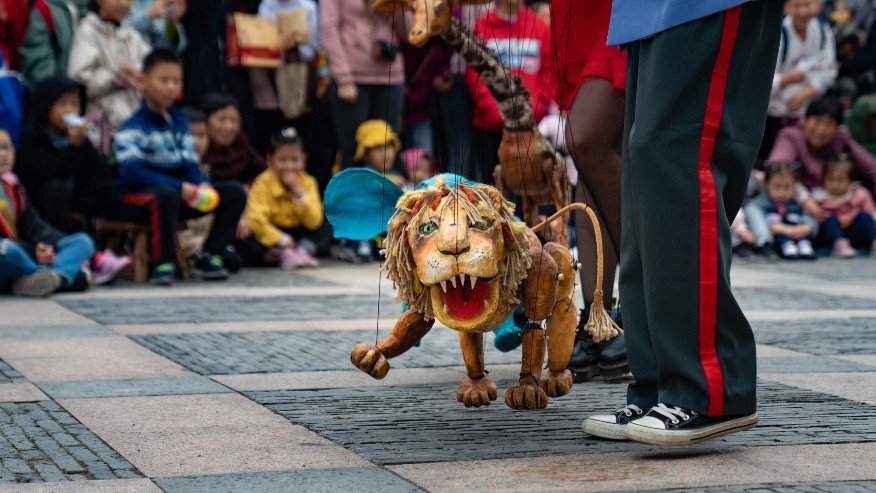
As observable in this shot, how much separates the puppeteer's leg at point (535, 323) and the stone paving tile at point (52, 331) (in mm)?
2627

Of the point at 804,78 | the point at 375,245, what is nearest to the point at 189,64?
the point at 375,245

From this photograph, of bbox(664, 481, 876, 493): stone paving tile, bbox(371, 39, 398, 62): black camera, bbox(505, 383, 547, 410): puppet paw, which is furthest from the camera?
bbox(371, 39, 398, 62): black camera

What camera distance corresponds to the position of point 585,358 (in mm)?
4695

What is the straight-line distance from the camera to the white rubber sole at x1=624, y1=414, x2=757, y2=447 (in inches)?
131

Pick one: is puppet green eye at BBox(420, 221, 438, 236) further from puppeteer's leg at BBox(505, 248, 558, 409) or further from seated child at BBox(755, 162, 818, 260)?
seated child at BBox(755, 162, 818, 260)

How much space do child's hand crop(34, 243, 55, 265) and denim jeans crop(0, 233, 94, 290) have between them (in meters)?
0.02

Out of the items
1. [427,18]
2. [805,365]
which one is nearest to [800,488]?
[427,18]

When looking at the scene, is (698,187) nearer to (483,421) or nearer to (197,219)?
(483,421)

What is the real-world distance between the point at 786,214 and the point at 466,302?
810 centimetres

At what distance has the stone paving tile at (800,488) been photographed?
2.97 m

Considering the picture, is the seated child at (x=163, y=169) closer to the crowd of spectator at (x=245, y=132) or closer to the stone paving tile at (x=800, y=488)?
the crowd of spectator at (x=245, y=132)

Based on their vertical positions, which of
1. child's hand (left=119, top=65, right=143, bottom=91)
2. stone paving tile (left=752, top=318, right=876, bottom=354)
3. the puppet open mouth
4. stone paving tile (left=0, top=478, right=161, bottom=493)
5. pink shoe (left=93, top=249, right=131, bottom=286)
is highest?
child's hand (left=119, top=65, right=143, bottom=91)

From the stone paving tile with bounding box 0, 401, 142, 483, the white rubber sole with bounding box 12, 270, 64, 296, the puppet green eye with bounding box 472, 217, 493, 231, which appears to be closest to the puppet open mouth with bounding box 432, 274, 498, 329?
the puppet green eye with bounding box 472, 217, 493, 231

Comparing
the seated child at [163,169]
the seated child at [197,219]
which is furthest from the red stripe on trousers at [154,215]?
the seated child at [197,219]
